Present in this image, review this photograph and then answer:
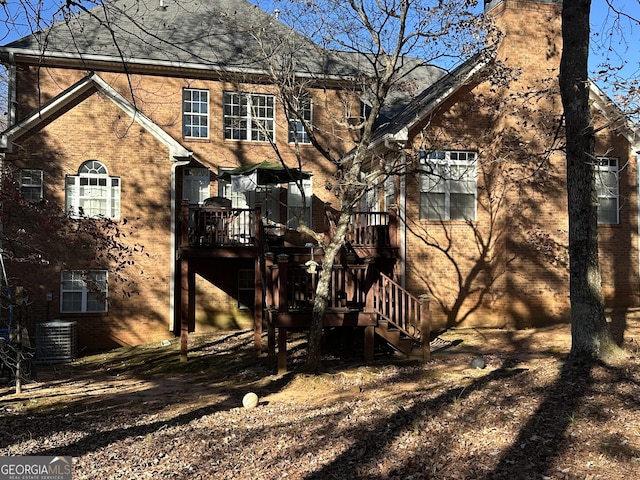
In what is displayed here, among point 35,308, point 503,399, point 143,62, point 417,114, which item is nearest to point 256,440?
point 503,399

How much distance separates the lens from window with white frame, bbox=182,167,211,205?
17.5 m

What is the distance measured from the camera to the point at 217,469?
5.98 m

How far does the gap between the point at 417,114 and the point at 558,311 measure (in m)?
6.75

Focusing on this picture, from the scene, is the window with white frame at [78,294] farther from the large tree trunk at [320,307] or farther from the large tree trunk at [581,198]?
the large tree trunk at [581,198]

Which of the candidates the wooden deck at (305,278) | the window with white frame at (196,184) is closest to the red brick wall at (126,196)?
the window with white frame at (196,184)

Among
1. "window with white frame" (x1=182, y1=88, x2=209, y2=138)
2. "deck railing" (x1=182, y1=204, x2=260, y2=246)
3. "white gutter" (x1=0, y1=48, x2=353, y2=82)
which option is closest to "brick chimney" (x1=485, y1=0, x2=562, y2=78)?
"white gutter" (x1=0, y1=48, x2=353, y2=82)

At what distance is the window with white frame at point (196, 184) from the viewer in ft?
57.4

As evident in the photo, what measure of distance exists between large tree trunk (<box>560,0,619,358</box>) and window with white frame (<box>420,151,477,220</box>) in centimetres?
647

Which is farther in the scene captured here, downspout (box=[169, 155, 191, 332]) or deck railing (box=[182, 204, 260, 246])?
downspout (box=[169, 155, 191, 332])

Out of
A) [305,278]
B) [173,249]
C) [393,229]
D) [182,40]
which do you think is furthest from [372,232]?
[182,40]

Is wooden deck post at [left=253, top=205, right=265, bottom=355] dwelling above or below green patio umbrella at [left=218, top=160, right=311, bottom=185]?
below

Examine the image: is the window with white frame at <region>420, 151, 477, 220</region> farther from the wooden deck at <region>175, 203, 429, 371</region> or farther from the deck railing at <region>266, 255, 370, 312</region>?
the deck railing at <region>266, 255, 370, 312</region>

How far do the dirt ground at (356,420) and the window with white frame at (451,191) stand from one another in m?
4.50

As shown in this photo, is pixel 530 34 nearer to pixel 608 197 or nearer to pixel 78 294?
pixel 608 197
